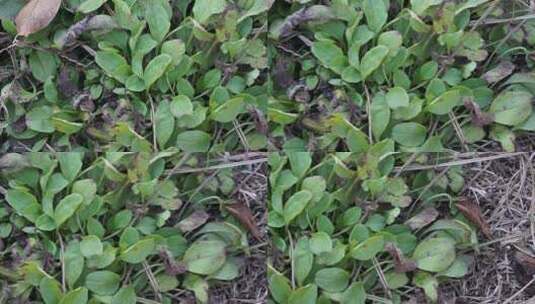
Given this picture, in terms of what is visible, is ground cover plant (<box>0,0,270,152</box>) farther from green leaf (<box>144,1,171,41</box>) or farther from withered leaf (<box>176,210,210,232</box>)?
withered leaf (<box>176,210,210,232</box>)

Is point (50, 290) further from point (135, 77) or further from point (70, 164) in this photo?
point (135, 77)

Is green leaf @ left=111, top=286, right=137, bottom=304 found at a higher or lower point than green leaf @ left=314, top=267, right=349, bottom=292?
higher

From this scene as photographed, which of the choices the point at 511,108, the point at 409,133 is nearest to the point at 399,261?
the point at 409,133

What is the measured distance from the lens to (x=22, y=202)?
1960mm

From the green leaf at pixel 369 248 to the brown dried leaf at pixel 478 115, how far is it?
0.36 metres

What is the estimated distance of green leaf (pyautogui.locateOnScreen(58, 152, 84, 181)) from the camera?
6.45ft

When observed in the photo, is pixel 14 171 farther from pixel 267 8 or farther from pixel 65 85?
pixel 267 8

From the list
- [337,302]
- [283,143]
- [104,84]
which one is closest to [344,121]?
[283,143]

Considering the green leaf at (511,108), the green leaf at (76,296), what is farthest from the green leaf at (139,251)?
the green leaf at (511,108)

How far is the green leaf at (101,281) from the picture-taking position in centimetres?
195

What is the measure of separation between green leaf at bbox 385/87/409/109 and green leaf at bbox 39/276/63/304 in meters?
0.87

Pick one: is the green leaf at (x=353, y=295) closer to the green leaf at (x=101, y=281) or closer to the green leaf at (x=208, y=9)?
the green leaf at (x=101, y=281)

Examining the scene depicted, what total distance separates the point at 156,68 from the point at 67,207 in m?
0.38

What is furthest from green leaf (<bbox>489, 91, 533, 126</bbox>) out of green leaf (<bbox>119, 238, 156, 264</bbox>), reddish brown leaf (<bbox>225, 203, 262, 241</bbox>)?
green leaf (<bbox>119, 238, 156, 264</bbox>)
